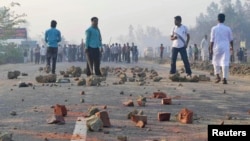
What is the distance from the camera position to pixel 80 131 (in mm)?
5922

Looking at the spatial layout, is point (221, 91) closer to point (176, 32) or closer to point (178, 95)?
point (178, 95)

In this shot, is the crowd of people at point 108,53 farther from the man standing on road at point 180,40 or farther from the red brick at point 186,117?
the red brick at point 186,117

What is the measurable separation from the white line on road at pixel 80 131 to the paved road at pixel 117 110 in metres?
0.06

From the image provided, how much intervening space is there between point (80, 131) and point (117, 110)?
192 centimetres

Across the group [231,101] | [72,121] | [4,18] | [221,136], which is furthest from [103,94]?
[4,18]

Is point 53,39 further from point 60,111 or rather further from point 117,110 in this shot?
point 60,111

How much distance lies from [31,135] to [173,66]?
36.1 ft

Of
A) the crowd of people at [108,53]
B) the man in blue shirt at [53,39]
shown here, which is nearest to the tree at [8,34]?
the crowd of people at [108,53]

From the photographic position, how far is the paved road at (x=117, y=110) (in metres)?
5.86

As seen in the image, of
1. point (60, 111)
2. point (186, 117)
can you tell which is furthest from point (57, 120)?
point (186, 117)

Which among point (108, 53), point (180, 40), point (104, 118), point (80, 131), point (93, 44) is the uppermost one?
point (180, 40)

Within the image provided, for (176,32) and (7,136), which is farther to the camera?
(176,32)

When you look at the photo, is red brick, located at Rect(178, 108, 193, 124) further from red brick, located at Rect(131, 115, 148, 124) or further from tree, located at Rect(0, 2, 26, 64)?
tree, located at Rect(0, 2, 26, 64)

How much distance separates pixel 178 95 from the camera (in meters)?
9.93
